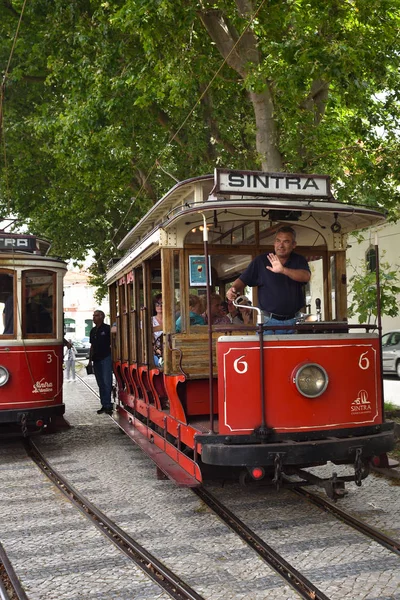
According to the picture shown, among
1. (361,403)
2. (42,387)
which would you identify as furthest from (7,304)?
(361,403)

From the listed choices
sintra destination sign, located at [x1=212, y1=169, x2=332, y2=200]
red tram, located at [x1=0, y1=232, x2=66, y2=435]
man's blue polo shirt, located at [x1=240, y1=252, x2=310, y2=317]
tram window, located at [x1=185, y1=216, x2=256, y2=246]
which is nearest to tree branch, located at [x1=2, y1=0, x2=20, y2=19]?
red tram, located at [x1=0, y1=232, x2=66, y2=435]

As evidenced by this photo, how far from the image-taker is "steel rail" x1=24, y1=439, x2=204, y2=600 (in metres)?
4.23

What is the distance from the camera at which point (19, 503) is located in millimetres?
6637

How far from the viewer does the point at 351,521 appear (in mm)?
5605

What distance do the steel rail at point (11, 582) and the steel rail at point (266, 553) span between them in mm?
1653

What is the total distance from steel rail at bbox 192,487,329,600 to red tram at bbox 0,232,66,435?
3332 millimetres

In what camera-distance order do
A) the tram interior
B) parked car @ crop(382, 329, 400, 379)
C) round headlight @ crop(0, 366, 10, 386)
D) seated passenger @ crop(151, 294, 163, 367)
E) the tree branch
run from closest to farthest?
1. the tram interior
2. seated passenger @ crop(151, 294, 163, 367)
3. round headlight @ crop(0, 366, 10, 386)
4. the tree branch
5. parked car @ crop(382, 329, 400, 379)

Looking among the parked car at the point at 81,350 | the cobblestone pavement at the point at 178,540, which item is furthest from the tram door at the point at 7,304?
the parked car at the point at 81,350

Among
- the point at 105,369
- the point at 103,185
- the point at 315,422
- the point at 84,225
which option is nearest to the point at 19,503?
the point at 315,422

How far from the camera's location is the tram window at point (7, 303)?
9.04 meters

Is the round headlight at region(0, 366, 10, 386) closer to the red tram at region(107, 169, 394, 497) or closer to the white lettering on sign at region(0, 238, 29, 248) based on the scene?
the white lettering on sign at region(0, 238, 29, 248)

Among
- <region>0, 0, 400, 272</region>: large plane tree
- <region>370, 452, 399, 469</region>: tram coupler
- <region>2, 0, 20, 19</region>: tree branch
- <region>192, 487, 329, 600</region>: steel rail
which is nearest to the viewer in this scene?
<region>192, 487, 329, 600</region>: steel rail

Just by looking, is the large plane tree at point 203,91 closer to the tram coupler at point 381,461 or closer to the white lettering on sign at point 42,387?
the white lettering on sign at point 42,387

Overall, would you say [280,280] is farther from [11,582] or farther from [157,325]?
[11,582]
